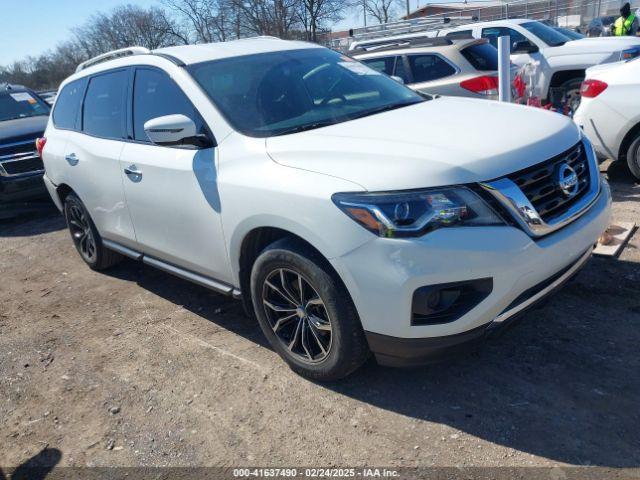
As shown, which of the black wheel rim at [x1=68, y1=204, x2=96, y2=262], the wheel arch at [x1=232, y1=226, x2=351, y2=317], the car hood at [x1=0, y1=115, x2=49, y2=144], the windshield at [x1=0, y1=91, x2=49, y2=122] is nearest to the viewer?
the wheel arch at [x1=232, y1=226, x2=351, y2=317]

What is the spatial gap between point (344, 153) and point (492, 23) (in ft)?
33.9

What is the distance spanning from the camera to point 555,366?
321 centimetres

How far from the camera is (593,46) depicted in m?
9.67

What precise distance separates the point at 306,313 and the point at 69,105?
3.58 metres

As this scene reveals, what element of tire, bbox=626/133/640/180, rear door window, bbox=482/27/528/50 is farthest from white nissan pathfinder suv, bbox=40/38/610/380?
rear door window, bbox=482/27/528/50

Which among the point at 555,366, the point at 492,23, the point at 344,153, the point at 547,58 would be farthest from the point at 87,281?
the point at 492,23

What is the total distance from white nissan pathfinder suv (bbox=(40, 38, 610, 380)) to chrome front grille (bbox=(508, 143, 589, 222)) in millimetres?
11

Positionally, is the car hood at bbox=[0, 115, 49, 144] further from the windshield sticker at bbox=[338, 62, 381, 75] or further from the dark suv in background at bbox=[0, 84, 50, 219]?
the windshield sticker at bbox=[338, 62, 381, 75]

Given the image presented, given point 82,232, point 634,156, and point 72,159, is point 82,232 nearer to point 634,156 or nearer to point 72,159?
point 72,159

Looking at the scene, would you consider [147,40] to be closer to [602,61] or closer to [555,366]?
[602,61]

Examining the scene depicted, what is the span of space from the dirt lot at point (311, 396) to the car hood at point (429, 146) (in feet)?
3.83

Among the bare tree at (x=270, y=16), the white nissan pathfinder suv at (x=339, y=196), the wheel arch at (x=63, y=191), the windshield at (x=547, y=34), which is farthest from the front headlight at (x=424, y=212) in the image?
the bare tree at (x=270, y=16)

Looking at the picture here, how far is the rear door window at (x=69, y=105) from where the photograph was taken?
522 centimetres

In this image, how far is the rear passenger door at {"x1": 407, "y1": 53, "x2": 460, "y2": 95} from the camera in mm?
7965
